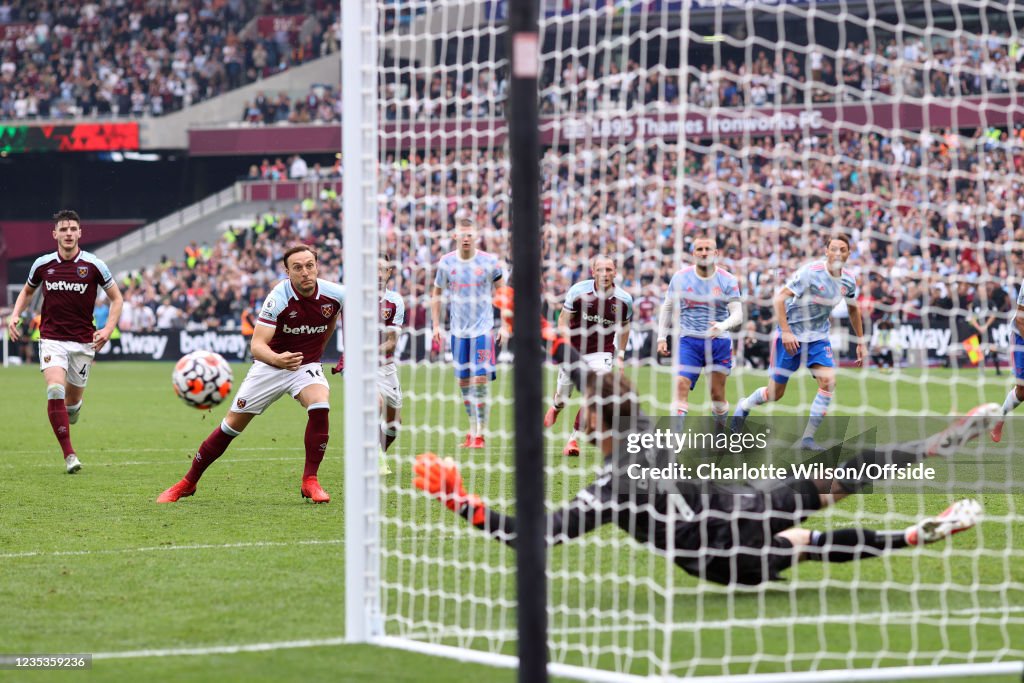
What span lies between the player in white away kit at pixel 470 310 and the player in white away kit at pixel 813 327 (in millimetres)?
2486

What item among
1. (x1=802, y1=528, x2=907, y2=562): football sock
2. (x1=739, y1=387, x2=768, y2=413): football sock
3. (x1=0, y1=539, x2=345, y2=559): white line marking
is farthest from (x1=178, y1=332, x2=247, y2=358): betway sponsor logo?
(x1=802, y1=528, x2=907, y2=562): football sock

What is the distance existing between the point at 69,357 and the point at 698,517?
765 centimetres

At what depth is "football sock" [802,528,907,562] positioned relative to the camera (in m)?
6.04

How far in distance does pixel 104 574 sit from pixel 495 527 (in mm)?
2294

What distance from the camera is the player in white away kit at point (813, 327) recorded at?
448 inches

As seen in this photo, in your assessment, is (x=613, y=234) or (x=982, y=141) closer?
(x=982, y=141)

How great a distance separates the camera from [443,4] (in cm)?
594

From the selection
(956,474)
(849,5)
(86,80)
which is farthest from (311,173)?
(956,474)

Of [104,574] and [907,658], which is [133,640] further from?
[907,658]

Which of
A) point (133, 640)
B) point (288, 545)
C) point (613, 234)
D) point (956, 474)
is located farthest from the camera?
point (613, 234)

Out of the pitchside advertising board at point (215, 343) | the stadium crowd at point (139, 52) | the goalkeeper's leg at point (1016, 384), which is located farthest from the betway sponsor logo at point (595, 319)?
the stadium crowd at point (139, 52)

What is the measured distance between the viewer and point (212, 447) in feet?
31.4

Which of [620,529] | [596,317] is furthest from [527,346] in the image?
[596,317]

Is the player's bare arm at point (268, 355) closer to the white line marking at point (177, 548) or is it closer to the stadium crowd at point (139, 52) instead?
the white line marking at point (177, 548)
